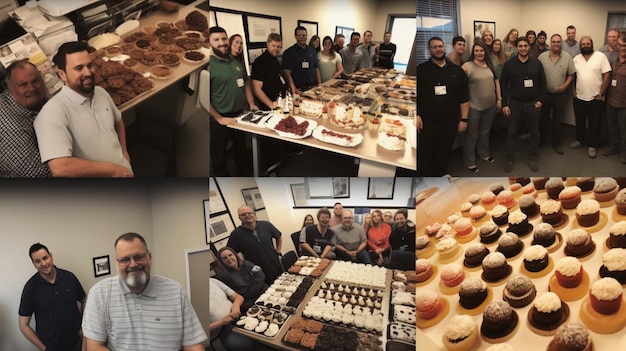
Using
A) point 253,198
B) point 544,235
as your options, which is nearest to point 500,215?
point 544,235

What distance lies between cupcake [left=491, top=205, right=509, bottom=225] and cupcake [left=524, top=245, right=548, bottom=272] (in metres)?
0.20

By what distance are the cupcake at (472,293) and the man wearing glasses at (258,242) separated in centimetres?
83

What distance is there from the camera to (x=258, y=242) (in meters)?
2.25

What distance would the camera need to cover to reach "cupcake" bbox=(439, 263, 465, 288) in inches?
80.7

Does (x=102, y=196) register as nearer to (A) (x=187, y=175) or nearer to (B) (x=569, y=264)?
(A) (x=187, y=175)

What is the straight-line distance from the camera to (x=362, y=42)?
204 cm

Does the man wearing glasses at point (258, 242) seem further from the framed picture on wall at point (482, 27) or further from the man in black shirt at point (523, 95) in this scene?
the framed picture on wall at point (482, 27)

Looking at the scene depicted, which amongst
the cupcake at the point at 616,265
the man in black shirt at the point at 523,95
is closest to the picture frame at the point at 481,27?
the man in black shirt at the point at 523,95

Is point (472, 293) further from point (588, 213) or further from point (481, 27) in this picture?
point (481, 27)

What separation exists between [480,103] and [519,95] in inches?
6.3

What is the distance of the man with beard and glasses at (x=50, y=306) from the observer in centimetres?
225

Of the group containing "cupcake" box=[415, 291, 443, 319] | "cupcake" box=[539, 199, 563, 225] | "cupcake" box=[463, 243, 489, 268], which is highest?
"cupcake" box=[539, 199, 563, 225]

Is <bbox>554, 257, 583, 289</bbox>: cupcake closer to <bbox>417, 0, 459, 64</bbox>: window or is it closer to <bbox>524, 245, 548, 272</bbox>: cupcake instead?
<bbox>524, 245, 548, 272</bbox>: cupcake

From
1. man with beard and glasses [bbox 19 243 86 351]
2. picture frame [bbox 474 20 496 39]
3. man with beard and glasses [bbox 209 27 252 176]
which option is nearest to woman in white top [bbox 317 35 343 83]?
man with beard and glasses [bbox 209 27 252 176]
